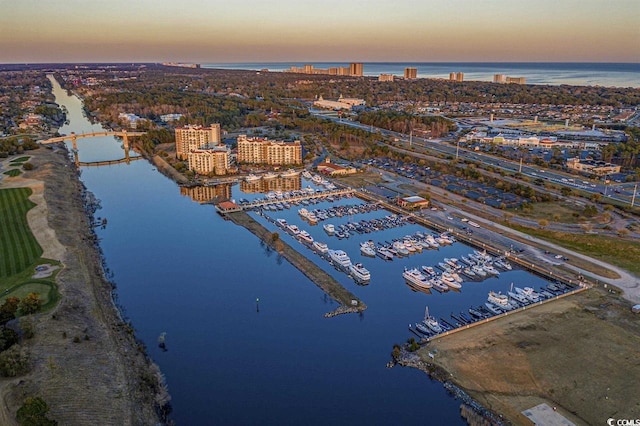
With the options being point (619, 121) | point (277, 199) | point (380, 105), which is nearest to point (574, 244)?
point (277, 199)

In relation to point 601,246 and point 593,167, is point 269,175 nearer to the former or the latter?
point 601,246

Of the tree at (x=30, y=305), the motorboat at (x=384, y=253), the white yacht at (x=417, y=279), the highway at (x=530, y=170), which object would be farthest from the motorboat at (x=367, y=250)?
the highway at (x=530, y=170)

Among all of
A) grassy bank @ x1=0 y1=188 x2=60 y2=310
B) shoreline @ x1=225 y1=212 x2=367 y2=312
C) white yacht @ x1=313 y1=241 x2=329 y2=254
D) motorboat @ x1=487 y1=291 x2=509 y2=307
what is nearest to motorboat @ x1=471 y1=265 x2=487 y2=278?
motorboat @ x1=487 y1=291 x2=509 y2=307

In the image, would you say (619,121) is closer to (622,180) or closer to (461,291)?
(622,180)

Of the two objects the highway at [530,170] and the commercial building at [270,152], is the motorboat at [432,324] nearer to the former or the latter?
the highway at [530,170]

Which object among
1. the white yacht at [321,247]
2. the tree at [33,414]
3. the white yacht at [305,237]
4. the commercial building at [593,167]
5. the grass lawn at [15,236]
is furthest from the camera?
the commercial building at [593,167]

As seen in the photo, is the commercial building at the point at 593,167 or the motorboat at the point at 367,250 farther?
the commercial building at the point at 593,167

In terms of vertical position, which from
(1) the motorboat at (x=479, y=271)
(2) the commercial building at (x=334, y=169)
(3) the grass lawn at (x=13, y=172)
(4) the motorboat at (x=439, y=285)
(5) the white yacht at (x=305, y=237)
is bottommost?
(4) the motorboat at (x=439, y=285)
